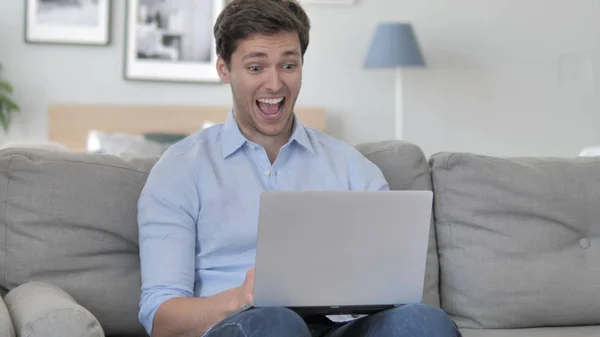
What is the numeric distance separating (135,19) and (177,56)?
31 centimetres

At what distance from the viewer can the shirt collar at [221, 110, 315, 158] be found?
78.8 inches

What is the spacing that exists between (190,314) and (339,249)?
0.35 metres

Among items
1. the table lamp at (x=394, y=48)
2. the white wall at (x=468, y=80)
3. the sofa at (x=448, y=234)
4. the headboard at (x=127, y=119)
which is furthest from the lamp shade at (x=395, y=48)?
the sofa at (x=448, y=234)

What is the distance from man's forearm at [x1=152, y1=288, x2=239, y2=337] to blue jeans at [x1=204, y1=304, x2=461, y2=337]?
4.7 inches

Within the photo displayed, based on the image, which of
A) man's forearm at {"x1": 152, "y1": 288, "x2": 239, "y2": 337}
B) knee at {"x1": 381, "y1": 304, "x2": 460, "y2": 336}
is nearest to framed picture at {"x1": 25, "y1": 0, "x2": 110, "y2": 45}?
man's forearm at {"x1": 152, "y1": 288, "x2": 239, "y2": 337}

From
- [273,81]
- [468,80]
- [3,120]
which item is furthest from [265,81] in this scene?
[468,80]

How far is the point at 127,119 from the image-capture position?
5.05 meters

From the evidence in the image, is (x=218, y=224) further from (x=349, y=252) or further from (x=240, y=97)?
(x=349, y=252)

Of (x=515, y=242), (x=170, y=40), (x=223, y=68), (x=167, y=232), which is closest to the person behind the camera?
(x=167, y=232)

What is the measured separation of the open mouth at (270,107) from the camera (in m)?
2.03

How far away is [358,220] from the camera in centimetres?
153

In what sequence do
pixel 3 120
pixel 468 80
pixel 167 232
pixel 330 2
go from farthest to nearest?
1. pixel 468 80
2. pixel 330 2
3. pixel 3 120
4. pixel 167 232

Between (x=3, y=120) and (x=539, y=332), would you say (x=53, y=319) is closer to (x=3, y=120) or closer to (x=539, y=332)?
(x=539, y=332)

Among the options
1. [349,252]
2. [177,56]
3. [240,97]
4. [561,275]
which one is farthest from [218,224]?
[177,56]
